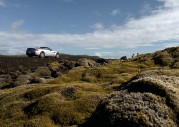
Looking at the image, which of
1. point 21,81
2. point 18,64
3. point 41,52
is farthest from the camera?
point 41,52

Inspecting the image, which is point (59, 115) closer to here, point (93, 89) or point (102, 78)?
point (93, 89)

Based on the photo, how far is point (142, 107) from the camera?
48.1 ft

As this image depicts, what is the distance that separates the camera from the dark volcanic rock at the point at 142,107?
1423 cm

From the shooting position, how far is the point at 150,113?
47.0 ft

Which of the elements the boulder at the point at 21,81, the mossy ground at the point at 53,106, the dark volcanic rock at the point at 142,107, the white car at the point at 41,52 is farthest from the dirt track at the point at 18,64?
the dark volcanic rock at the point at 142,107

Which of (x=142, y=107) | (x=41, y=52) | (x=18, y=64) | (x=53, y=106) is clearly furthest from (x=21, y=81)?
(x=41, y=52)

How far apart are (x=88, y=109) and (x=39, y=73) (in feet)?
118

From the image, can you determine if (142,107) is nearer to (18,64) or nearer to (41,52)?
(18,64)

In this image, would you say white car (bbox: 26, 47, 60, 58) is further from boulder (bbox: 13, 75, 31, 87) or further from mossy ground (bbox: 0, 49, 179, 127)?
mossy ground (bbox: 0, 49, 179, 127)

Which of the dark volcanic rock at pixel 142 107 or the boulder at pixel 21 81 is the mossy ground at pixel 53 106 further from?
the boulder at pixel 21 81

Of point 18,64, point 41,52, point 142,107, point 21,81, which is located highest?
point 41,52

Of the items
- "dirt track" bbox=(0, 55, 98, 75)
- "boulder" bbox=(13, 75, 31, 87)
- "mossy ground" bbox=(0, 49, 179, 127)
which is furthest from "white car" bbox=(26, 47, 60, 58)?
"mossy ground" bbox=(0, 49, 179, 127)

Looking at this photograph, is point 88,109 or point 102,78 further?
point 102,78

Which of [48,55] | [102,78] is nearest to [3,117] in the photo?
[102,78]
